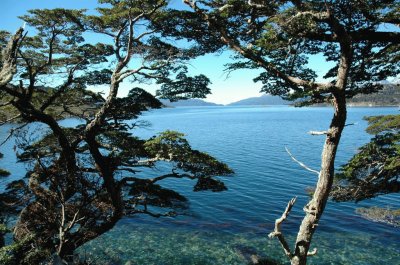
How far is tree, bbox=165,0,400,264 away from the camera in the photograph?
295 inches

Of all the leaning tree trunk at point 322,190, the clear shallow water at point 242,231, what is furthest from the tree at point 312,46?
the clear shallow water at point 242,231

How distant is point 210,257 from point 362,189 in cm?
1056

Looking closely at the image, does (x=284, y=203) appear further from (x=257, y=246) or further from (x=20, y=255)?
(x=20, y=255)

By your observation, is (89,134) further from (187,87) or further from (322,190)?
(322,190)

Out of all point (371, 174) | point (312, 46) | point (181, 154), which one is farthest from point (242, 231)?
point (312, 46)

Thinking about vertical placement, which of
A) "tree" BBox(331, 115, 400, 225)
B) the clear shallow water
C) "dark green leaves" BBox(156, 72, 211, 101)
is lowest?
the clear shallow water

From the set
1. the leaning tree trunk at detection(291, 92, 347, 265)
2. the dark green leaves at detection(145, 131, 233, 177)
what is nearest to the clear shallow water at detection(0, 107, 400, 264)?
the dark green leaves at detection(145, 131, 233, 177)

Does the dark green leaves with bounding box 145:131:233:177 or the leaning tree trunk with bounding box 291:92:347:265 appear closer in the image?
the leaning tree trunk with bounding box 291:92:347:265

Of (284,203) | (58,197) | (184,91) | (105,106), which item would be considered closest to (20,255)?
(58,197)

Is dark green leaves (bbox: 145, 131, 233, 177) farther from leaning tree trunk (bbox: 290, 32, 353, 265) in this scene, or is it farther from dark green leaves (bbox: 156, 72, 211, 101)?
leaning tree trunk (bbox: 290, 32, 353, 265)

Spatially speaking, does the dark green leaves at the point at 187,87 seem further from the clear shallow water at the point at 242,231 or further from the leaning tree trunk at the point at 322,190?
the leaning tree trunk at the point at 322,190

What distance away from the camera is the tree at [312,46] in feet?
24.6

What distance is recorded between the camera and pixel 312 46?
36.4ft

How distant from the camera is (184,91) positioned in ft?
53.9
